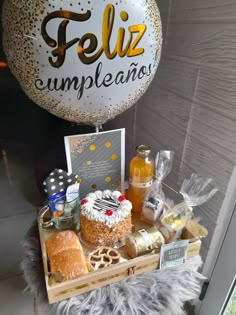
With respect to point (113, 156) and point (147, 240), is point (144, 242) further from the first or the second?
point (113, 156)

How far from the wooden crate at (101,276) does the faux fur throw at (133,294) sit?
0.05ft

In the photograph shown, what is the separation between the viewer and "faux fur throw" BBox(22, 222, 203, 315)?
601mm

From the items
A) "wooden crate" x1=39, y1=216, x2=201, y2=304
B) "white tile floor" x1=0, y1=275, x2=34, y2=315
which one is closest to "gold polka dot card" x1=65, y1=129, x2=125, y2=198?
"wooden crate" x1=39, y1=216, x2=201, y2=304

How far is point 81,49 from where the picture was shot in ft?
1.76

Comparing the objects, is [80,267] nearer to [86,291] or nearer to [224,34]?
[86,291]

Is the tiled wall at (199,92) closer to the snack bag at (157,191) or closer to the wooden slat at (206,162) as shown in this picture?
the wooden slat at (206,162)

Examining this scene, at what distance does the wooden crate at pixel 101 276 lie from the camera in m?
0.58

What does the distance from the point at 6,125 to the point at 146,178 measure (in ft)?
2.41

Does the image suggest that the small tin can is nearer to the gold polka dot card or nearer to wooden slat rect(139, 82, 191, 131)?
the gold polka dot card

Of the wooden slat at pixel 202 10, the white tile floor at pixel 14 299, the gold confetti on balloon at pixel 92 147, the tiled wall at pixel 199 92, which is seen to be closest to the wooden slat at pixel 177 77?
the tiled wall at pixel 199 92

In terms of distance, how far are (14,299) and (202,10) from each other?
146 cm

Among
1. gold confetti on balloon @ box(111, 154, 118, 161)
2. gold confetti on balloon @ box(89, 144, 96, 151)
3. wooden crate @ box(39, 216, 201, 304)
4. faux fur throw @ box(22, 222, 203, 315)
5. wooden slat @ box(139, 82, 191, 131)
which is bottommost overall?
faux fur throw @ box(22, 222, 203, 315)

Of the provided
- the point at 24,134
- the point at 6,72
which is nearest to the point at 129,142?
the point at 24,134

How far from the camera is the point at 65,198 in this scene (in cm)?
71
